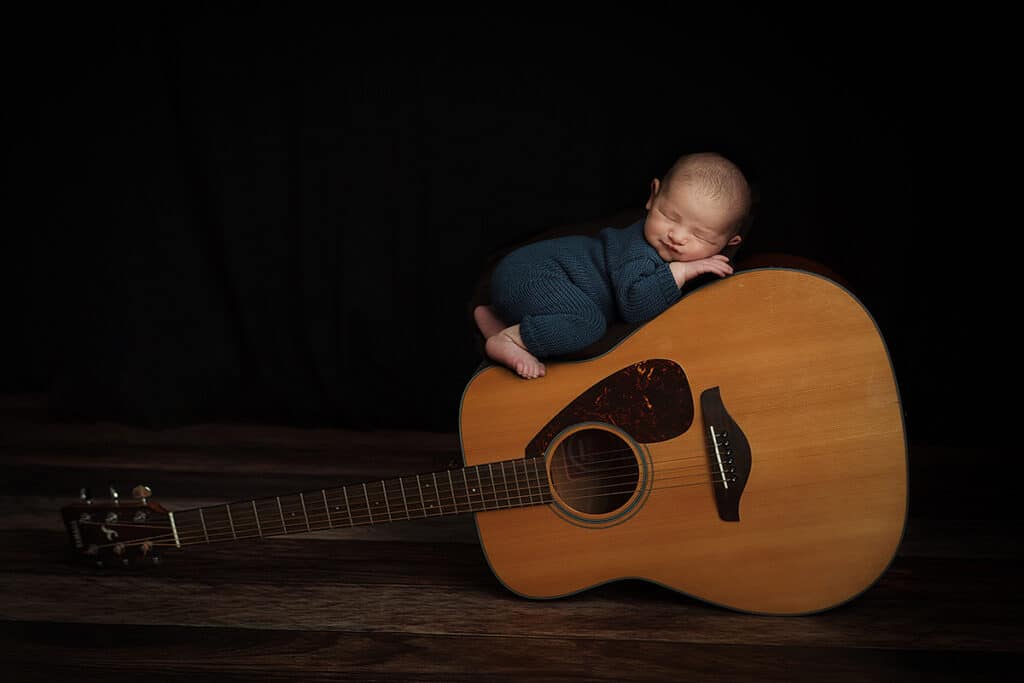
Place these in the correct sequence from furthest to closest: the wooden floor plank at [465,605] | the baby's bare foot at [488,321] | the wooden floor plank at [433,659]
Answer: the baby's bare foot at [488,321]
the wooden floor plank at [465,605]
the wooden floor plank at [433,659]

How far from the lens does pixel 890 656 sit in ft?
3.81

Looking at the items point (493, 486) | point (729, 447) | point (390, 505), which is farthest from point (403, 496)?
point (729, 447)

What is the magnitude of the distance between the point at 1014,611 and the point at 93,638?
4.51 feet

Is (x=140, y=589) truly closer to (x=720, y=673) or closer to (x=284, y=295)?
(x=720, y=673)

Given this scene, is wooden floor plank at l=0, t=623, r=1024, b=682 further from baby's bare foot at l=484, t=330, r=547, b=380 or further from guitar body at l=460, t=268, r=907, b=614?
baby's bare foot at l=484, t=330, r=547, b=380

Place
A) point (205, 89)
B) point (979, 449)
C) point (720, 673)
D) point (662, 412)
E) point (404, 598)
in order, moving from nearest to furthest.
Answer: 1. point (720, 673)
2. point (662, 412)
3. point (404, 598)
4. point (979, 449)
5. point (205, 89)

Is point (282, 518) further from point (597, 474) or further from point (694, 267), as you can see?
point (694, 267)

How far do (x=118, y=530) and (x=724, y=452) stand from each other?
3.15 feet

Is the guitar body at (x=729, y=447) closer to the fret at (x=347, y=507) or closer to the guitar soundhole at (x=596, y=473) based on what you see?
the guitar soundhole at (x=596, y=473)

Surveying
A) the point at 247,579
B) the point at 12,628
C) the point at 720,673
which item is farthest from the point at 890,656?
the point at 12,628

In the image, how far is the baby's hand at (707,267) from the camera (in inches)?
49.1

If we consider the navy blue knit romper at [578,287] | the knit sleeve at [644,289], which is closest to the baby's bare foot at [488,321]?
the navy blue knit romper at [578,287]

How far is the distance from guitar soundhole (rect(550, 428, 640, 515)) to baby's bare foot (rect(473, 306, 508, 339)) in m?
0.26

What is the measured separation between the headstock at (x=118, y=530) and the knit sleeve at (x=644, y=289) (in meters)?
0.79
